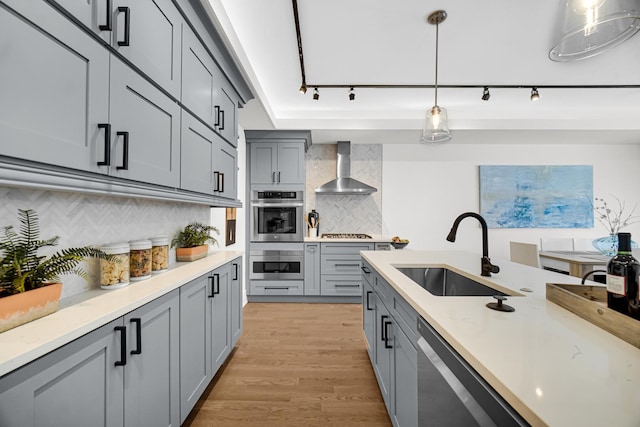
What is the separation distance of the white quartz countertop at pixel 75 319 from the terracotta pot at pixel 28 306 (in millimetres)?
20

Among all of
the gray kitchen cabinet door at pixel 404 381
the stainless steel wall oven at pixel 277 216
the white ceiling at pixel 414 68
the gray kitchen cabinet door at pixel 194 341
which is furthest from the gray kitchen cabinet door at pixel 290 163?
the gray kitchen cabinet door at pixel 404 381

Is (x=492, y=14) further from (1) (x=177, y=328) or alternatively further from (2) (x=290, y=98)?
(1) (x=177, y=328)

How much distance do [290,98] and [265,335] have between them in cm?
293

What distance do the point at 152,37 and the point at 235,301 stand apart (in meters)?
1.97

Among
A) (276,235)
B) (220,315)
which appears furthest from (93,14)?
(276,235)

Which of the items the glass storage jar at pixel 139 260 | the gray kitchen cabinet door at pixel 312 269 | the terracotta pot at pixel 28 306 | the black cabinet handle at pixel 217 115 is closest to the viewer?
the terracotta pot at pixel 28 306

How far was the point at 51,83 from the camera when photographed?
0.85 metres

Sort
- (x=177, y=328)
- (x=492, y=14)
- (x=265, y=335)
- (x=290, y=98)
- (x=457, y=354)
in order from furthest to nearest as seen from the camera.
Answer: (x=290, y=98) → (x=265, y=335) → (x=492, y=14) → (x=177, y=328) → (x=457, y=354)

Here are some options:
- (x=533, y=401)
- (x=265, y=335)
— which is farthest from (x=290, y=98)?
(x=533, y=401)

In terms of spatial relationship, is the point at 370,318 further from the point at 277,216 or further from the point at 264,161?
the point at 264,161

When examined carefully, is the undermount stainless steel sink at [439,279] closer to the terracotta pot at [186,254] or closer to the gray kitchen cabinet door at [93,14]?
the terracotta pot at [186,254]

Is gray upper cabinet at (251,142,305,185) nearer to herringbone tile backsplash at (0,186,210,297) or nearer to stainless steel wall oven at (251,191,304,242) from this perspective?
stainless steel wall oven at (251,191,304,242)

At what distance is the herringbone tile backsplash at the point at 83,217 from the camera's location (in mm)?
1079

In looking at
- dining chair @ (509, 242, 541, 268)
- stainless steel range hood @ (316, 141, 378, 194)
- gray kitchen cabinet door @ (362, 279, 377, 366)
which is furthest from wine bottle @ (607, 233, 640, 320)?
stainless steel range hood @ (316, 141, 378, 194)
